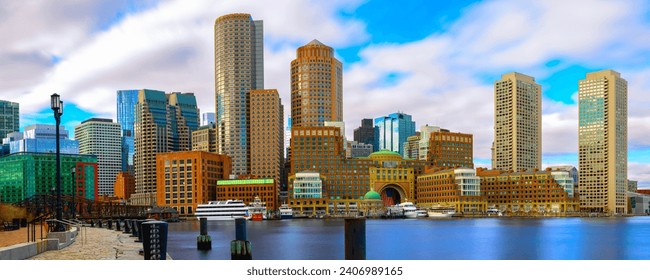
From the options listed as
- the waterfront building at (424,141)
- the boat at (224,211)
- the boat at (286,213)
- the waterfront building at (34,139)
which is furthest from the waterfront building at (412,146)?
the waterfront building at (34,139)

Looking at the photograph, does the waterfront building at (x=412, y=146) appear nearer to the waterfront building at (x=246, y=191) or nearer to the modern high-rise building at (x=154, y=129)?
the modern high-rise building at (x=154, y=129)

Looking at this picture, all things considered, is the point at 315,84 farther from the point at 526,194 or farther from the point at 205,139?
the point at 526,194

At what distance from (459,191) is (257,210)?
33539 millimetres

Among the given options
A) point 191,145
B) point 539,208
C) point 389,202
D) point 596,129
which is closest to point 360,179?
point 389,202

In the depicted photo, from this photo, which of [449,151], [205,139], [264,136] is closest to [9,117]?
[264,136]

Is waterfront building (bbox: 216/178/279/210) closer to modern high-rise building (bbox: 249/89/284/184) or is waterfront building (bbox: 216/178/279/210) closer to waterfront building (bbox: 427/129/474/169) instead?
modern high-rise building (bbox: 249/89/284/184)

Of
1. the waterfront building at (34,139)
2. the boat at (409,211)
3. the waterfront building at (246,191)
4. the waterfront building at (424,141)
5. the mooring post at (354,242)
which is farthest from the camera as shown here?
the waterfront building at (424,141)

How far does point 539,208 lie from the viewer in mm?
113625

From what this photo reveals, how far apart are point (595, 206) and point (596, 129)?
489 inches

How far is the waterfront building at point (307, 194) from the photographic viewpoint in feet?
383

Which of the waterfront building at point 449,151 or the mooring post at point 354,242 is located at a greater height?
the waterfront building at point 449,151

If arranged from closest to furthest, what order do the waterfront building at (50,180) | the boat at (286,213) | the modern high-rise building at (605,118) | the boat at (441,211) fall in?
the modern high-rise building at (605,118)
the waterfront building at (50,180)
the boat at (286,213)
the boat at (441,211)

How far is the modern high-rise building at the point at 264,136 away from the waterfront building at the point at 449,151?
3090 centimetres
